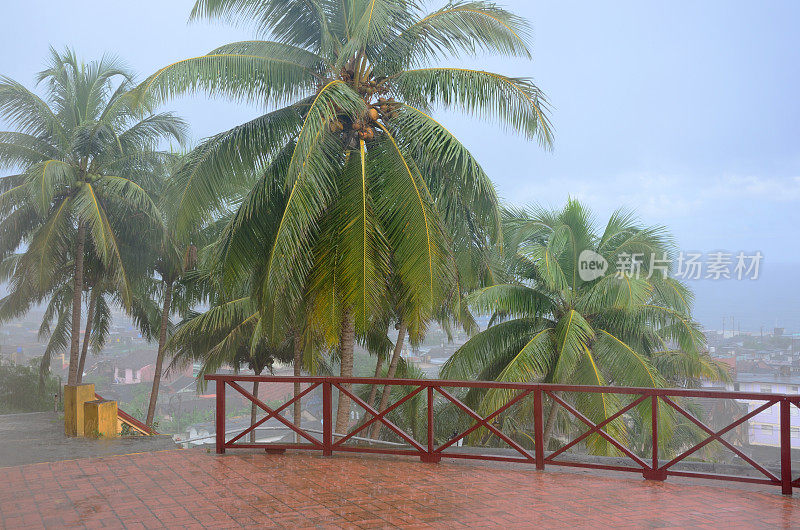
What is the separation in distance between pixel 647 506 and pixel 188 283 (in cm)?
1744

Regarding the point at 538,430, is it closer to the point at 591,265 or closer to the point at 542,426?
the point at 542,426

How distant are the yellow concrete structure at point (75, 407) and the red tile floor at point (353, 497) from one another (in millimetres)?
4064

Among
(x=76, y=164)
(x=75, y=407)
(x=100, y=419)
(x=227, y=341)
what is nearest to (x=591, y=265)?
(x=227, y=341)

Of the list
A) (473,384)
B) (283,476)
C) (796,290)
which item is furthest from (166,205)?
(796,290)

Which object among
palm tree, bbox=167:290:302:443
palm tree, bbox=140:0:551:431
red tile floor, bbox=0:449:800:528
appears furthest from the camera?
palm tree, bbox=167:290:302:443

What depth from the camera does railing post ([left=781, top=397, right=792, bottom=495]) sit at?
6.54 m

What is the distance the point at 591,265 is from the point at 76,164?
13.4m

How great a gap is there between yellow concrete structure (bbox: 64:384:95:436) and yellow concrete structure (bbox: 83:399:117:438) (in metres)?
0.08

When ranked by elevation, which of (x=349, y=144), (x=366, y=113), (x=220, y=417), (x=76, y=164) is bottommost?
(x=220, y=417)

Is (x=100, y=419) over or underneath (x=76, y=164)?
underneath

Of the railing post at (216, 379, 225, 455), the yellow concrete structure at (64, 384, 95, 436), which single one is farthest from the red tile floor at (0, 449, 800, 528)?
the yellow concrete structure at (64, 384, 95, 436)

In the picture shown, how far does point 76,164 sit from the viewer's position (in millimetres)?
17953

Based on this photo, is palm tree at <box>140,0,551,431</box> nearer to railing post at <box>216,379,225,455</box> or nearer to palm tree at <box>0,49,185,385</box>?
railing post at <box>216,379,225,455</box>

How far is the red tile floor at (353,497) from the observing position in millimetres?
6012
